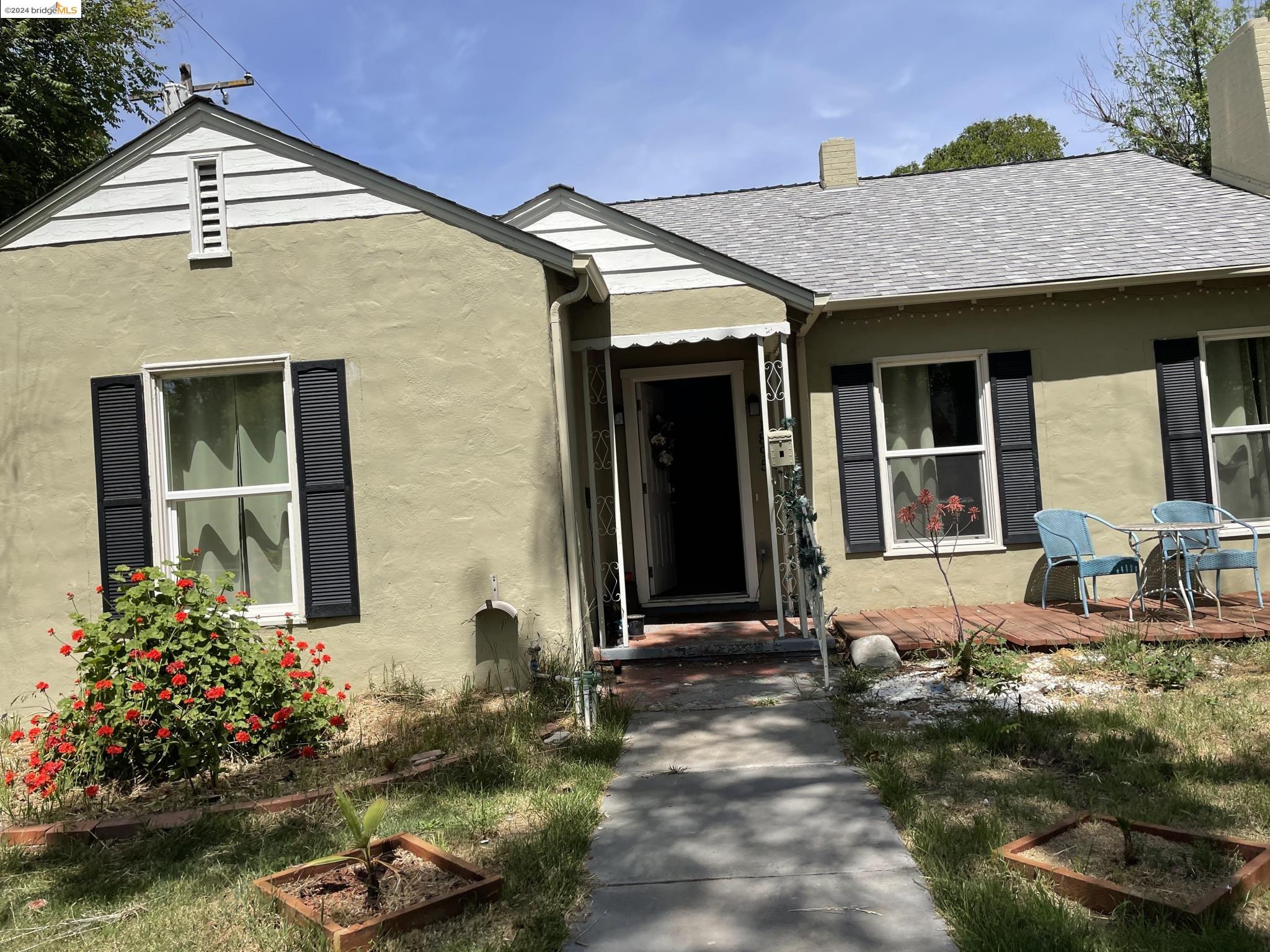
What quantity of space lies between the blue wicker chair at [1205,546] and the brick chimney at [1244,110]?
12.5 feet

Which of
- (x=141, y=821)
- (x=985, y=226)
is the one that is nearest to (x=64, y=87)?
(x=985, y=226)

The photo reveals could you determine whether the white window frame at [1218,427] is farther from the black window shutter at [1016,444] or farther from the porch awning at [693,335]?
the porch awning at [693,335]

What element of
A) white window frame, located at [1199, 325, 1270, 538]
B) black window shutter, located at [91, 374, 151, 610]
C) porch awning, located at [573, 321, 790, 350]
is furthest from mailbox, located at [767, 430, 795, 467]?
black window shutter, located at [91, 374, 151, 610]

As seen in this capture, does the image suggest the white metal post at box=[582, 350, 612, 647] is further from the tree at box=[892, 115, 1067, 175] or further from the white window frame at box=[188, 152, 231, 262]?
the tree at box=[892, 115, 1067, 175]

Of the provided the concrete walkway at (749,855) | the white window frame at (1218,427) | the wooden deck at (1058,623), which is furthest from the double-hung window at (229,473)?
the white window frame at (1218,427)

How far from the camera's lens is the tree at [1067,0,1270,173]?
22.5 m

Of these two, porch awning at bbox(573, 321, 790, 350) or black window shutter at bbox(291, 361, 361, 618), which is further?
porch awning at bbox(573, 321, 790, 350)

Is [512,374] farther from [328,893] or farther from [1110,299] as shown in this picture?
[1110,299]

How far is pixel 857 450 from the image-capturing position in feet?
26.5

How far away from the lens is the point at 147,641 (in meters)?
4.77

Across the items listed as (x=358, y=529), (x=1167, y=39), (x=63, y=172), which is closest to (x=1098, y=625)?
(x=358, y=529)

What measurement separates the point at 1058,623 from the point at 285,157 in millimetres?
6407

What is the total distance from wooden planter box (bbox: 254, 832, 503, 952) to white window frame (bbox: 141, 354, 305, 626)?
120 inches

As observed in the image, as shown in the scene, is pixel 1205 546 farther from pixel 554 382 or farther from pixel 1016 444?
pixel 554 382
